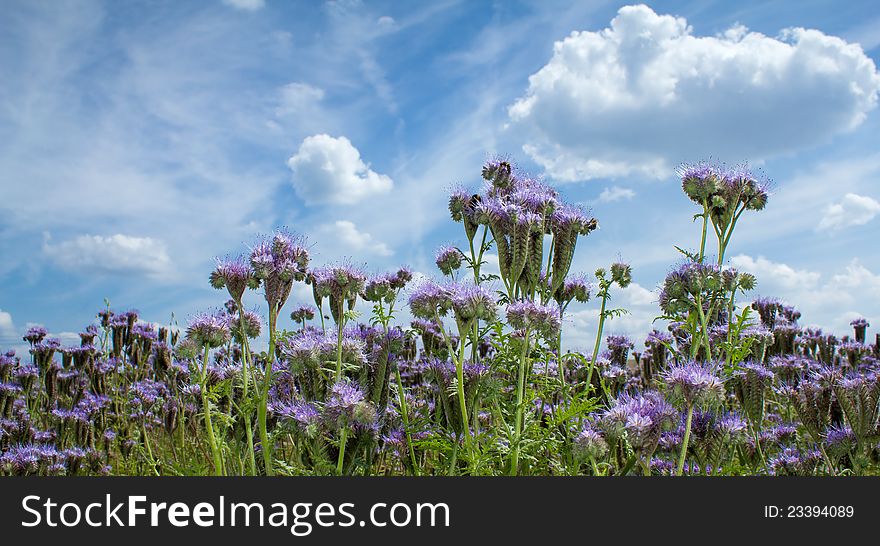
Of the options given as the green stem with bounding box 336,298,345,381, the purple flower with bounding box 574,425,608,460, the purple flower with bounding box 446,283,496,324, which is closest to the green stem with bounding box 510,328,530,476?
the purple flower with bounding box 446,283,496,324

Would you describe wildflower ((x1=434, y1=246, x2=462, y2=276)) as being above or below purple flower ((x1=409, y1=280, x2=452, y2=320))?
above

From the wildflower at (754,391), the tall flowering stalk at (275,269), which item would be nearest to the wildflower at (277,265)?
the tall flowering stalk at (275,269)

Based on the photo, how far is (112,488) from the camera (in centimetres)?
427

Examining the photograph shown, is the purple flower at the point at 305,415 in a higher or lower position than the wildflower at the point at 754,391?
lower

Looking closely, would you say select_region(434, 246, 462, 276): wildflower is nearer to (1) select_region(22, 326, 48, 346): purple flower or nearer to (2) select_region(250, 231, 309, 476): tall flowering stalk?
(2) select_region(250, 231, 309, 476): tall flowering stalk

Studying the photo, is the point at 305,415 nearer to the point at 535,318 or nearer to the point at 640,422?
the point at 535,318

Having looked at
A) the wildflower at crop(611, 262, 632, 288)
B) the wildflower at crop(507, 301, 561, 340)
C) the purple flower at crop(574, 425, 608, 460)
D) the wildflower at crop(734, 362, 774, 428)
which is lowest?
the purple flower at crop(574, 425, 608, 460)

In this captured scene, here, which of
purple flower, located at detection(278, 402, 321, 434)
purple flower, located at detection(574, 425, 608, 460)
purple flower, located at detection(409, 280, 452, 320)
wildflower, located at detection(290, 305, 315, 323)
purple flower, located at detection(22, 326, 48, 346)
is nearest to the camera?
purple flower, located at detection(574, 425, 608, 460)

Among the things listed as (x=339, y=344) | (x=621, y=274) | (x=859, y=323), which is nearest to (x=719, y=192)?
(x=621, y=274)

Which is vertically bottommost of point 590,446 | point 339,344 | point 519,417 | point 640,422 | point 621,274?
point 590,446

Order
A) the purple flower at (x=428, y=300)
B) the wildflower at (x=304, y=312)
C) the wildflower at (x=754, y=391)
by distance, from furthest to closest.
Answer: the wildflower at (x=304, y=312), the wildflower at (x=754, y=391), the purple flower at (x=428, y=300)

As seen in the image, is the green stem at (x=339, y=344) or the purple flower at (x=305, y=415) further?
the green stem at (x=339, y=344)

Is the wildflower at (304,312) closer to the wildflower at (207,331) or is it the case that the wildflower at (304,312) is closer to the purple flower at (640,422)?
the wildflower at (207,331)

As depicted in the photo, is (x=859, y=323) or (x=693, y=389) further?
(x=859, y=323)
